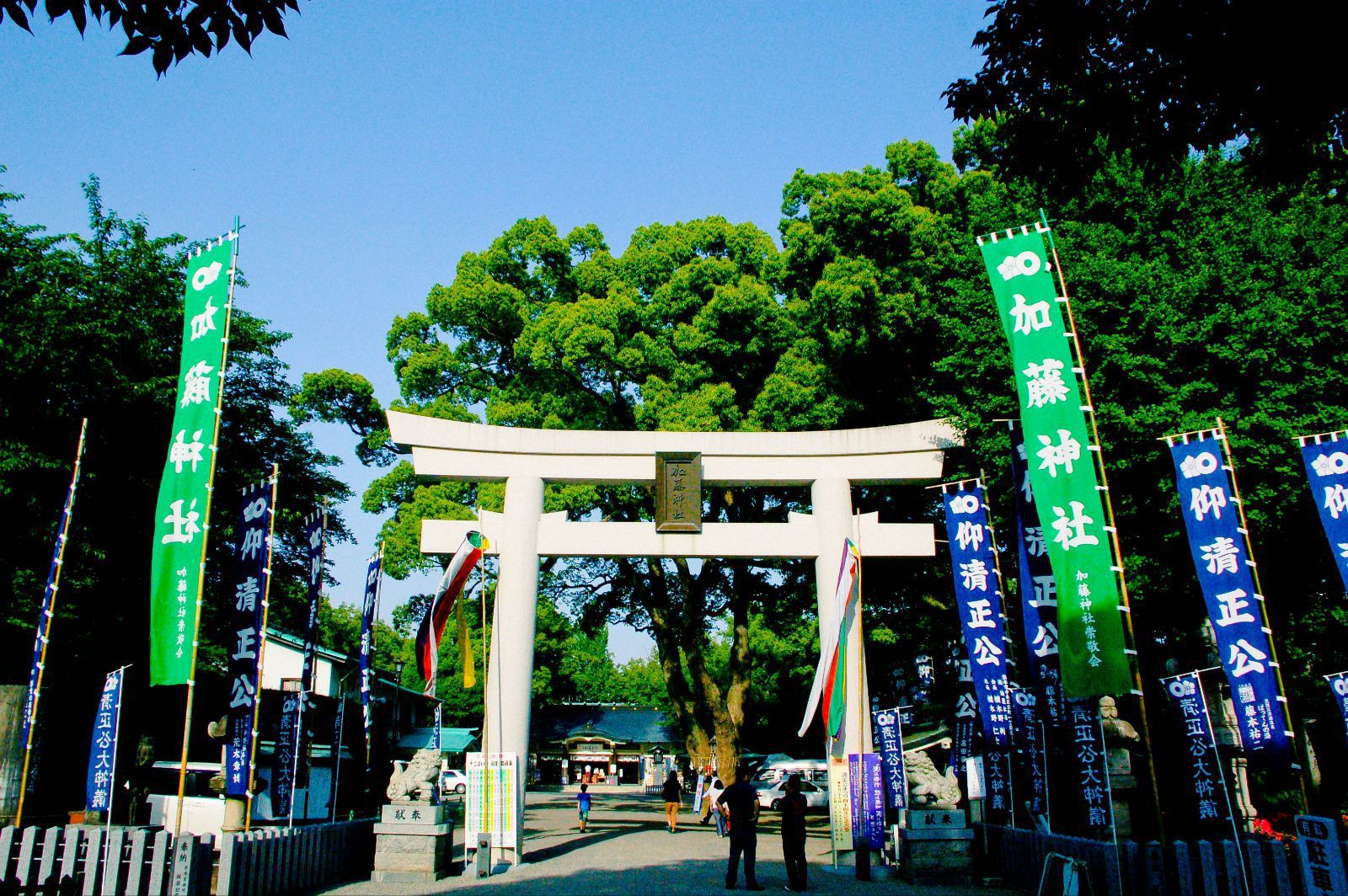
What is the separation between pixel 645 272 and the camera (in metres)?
21.5

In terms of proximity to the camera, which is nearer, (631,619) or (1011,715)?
(1011,715)

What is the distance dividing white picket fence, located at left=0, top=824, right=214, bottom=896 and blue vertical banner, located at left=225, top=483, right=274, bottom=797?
4.86 feet

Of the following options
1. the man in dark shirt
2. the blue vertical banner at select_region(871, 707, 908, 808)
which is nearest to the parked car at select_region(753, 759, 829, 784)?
the blue vertical banner at select_region(871, 707, 908, 808)

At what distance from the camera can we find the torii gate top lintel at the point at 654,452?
14742 mm

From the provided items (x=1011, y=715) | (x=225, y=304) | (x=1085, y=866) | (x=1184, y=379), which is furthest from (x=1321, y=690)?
(x=225, y=304)

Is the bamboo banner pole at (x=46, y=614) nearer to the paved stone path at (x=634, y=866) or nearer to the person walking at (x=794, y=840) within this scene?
the paved stone path at (x=634, y=866)

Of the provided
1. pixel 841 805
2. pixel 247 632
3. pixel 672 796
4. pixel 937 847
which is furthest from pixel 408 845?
pixel 672 796

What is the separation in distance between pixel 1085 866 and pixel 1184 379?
28.2 ft

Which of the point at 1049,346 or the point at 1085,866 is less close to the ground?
the point at 1049,346

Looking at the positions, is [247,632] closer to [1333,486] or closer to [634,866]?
[634,866]

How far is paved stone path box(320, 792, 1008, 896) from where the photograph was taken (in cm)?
1006

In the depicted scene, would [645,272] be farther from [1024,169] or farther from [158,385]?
[1024,169]

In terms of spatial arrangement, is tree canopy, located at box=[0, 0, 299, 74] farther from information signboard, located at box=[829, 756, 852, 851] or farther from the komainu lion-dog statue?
information signboard, located at box=[829, 756, 852, 851]

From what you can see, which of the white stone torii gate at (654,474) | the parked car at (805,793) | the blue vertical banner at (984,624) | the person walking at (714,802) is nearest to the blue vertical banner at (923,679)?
the person walking at (714,802)
